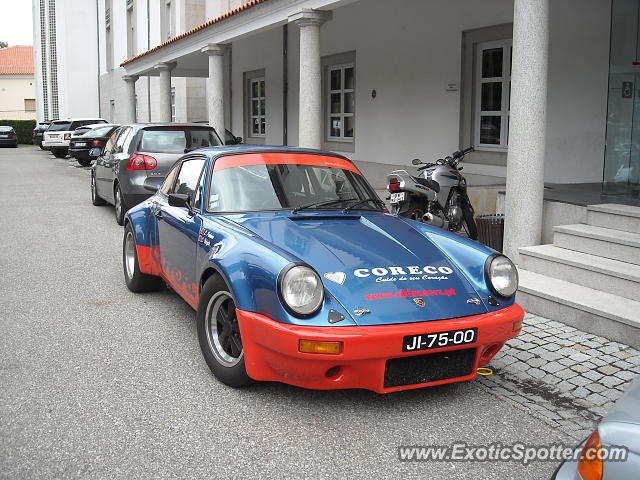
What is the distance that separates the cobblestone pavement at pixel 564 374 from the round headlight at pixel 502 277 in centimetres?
64

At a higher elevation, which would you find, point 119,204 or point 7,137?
point 7,137

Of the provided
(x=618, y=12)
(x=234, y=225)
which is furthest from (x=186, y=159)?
(x=618, y=12)

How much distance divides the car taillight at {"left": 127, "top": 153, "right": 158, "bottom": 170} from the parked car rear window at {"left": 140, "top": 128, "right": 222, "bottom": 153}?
127 mm

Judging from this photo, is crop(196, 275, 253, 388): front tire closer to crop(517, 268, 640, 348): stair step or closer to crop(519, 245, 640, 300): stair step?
crop(517, 268, 640, 348): stair step

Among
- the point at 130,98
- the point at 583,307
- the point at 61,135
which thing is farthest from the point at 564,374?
the point at 61,135

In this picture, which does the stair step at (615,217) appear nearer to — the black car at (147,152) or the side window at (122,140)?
the black car at (147,152)

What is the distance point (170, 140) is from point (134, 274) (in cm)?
432

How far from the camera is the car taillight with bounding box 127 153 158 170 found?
10.1m

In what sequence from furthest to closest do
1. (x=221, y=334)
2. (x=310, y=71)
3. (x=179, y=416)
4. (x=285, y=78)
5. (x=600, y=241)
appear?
(x=285, y=78) → (x=310, y=71) → (x=600, y=241) → (x=221, y=334) → (x=179, y=416)

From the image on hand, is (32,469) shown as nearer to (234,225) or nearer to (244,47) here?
(234,225)

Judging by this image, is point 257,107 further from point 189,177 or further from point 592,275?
point 592,275

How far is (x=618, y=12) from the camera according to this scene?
805 cm

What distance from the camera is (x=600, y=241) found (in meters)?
6.33

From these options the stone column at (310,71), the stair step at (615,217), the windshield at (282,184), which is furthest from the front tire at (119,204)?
the stair step at (615,217)
